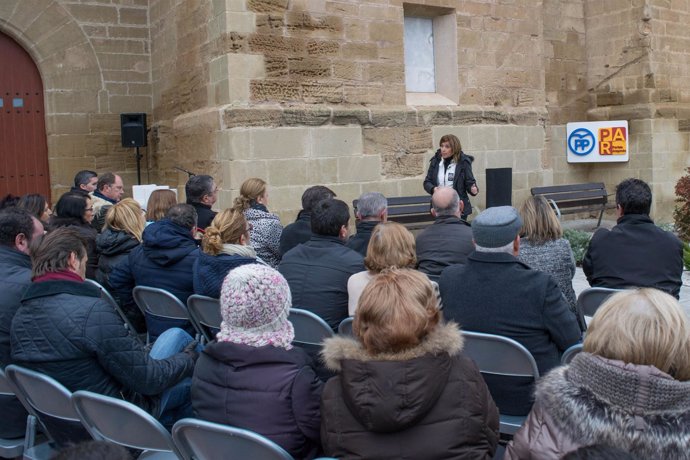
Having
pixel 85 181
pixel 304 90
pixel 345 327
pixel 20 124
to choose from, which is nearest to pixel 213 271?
pixel 345 327

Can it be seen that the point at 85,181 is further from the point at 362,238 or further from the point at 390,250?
the point at 390,250

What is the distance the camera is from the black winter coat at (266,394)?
2412mm

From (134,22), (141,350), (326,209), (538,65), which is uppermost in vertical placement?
(134,22)

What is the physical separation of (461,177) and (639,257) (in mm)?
4254

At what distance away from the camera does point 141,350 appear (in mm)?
2883

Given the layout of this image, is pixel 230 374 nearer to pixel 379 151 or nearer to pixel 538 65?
pixel 379 151

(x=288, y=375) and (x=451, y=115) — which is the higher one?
(x=451, y=115)

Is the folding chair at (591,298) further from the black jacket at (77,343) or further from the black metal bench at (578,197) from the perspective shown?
the black metal bench at (578,197)

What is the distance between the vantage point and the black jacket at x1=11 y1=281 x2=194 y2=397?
9.12 ft

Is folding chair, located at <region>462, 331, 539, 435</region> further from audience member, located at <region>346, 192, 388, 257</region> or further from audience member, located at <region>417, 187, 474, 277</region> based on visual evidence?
audience member, located at <region>346, 192, 388, 257</region>

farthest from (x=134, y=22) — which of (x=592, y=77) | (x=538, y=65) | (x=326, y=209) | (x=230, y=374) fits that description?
(x=230, y=374)

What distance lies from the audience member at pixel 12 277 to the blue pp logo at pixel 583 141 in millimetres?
10019

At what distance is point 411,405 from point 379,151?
273 inches

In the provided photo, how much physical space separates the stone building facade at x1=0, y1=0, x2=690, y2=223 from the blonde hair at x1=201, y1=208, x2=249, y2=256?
3629 millimetres
